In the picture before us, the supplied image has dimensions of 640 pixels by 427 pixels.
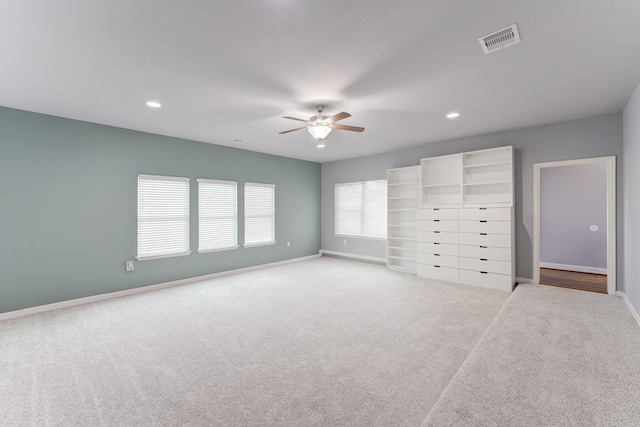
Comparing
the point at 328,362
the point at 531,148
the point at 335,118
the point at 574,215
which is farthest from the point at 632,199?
the point at 328,362

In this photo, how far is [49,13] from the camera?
1.92m

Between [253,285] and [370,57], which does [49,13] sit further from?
[253,285]

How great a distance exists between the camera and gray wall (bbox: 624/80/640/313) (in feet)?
10.2

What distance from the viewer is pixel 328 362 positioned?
249 centimetres

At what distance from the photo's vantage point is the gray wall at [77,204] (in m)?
3.65

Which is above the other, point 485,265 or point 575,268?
point 485,265

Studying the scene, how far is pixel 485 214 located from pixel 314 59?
12.6 feet

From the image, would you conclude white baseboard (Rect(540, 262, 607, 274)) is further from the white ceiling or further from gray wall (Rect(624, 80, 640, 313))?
the white ceiling

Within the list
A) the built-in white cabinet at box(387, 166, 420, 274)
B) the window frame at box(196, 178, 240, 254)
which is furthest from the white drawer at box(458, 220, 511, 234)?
the window frame at box(196, 178, 240, 254)

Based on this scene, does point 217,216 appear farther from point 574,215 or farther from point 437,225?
point 574,215

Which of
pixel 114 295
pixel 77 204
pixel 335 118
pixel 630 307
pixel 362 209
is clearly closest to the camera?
pixel 335 118

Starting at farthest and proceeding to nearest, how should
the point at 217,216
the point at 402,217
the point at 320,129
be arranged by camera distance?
the point at 402,217
the point at 217,216
the point at 320,129

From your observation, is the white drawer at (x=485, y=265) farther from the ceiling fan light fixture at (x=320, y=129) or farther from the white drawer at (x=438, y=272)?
the ceiling fan light fixture at (x=320, y=129)

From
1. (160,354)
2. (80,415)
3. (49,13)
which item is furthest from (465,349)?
(49,13)
